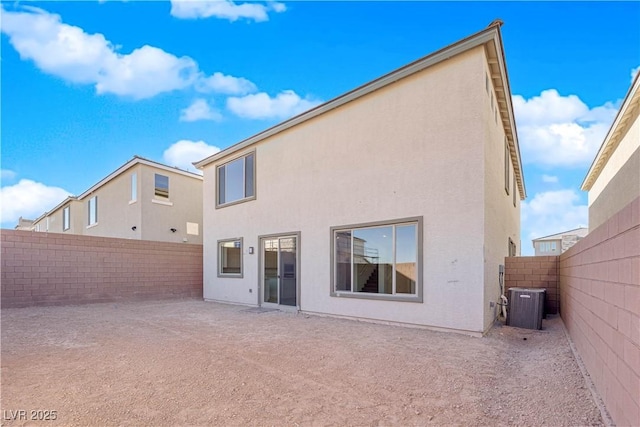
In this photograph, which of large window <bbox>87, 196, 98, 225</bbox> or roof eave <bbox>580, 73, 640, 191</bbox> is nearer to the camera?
roof eave <bbox>580, 73, 640, 191</bbox>

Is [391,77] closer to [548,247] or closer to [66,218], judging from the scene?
[66,218]

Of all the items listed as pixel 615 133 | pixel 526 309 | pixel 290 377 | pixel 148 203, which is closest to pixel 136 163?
pixel 148 203

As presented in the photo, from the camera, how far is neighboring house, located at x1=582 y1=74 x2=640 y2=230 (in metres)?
8.56

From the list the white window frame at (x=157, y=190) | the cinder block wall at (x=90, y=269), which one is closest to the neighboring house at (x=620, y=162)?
the cinder block wall at (x=90, y=269)

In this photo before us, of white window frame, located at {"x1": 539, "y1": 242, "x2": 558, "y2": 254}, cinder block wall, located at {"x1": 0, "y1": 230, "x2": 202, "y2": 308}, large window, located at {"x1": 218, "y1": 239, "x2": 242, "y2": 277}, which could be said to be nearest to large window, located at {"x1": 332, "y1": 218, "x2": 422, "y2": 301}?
large window, located at {"x1": 218, "y1": 239, "x2": 242, "y2": 277}

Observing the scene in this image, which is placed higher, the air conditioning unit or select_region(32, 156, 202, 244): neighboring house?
select_region(32, 156, 202, 244): neighboring house

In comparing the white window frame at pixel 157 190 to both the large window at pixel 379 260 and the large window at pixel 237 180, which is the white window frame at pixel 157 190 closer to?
the large window at pixel 237 180

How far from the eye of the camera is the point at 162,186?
1580 centimetres

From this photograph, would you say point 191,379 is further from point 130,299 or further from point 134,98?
point 134,98

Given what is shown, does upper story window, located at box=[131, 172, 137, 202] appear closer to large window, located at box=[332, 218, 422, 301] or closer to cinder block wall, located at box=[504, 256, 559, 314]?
large window, located at box=[332, 218, 422, 301]

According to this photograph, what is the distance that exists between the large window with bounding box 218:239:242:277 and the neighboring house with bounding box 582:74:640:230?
10305mm

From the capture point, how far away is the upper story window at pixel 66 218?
72.0ft

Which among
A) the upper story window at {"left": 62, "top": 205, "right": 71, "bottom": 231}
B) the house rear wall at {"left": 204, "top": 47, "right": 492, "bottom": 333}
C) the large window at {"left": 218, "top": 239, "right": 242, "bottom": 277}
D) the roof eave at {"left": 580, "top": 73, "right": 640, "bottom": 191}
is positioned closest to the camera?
the house rear wall at {"left": 204, "top": 47, "right": 492, "bottom": 333}

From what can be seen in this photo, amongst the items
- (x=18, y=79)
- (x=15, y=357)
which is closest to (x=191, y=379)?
(x=15, y=357)
